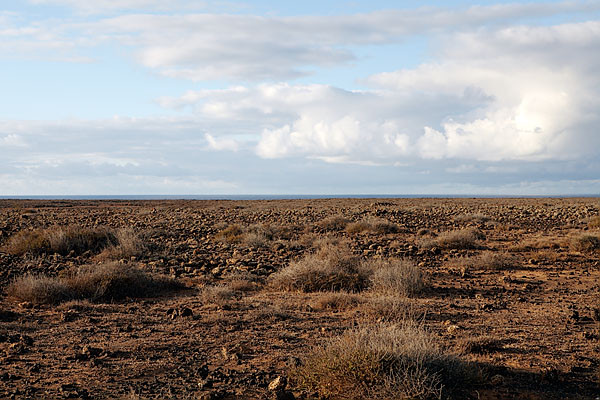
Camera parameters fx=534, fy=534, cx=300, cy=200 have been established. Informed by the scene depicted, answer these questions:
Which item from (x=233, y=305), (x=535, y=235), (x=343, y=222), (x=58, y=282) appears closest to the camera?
(x=233, y=305)

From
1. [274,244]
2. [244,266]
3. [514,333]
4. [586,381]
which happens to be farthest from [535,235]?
[586,381]

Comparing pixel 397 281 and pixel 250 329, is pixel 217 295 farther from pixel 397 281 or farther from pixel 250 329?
pixel 397 281

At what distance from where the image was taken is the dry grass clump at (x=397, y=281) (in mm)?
11008

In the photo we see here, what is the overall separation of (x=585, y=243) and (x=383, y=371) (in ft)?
48.6

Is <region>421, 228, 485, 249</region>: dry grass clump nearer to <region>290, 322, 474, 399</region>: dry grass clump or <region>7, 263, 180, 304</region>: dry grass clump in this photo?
<region>7, 263, 180, 304</region>: dry grass clump

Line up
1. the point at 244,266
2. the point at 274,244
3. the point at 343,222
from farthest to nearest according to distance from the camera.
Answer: the point at 343,222, the point at 274,244, the point at 244,266

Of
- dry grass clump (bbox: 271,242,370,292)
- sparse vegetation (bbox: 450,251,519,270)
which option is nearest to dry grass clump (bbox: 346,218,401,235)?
sparse vegetation (bbox: 450,251,519,270)

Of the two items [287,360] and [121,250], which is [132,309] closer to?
[287,360]

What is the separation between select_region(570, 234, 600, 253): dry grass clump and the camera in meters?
17.6

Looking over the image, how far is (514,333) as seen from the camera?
27.0 ft

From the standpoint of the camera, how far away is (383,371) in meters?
5.70

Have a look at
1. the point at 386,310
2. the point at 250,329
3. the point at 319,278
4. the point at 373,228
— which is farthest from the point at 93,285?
the point at 373,228

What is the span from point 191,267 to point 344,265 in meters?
4.36

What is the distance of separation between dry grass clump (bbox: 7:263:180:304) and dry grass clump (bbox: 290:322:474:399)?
6151 mm
